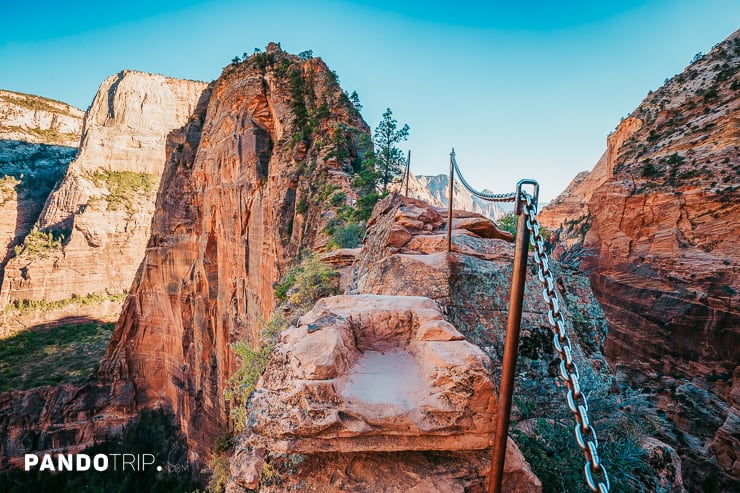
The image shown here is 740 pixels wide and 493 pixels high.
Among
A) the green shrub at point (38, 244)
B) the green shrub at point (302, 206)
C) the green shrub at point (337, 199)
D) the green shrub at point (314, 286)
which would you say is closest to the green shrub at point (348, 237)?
the green shrub at point (337, 199)

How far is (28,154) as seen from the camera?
5972 cm

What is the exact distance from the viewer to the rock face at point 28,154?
5119 cm

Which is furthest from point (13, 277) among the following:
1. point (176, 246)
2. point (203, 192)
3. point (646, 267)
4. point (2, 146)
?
point (646, 267)

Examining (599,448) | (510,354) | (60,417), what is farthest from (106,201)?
(599,448)

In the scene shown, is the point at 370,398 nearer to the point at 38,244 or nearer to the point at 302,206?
the point at 302,206

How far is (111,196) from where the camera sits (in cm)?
5469

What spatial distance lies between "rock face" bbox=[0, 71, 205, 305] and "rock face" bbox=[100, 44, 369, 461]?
28.2m

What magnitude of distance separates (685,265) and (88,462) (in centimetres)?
4007

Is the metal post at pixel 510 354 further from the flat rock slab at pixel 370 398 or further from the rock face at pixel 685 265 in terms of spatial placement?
the rock face at pixel 685 265

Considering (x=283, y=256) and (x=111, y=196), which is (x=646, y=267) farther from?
(x=111, y=196)

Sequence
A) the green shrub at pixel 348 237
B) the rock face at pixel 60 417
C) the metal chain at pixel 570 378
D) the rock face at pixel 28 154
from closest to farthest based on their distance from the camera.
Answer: the metal chain at pixel 570 378
the green shrub at pixel 348 237
the rock face at pixel 60 417
the rock face at pixel 28 154

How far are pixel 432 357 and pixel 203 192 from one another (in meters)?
26.5

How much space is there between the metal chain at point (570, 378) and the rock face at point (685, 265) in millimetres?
14600

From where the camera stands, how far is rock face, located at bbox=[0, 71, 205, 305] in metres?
45.0
